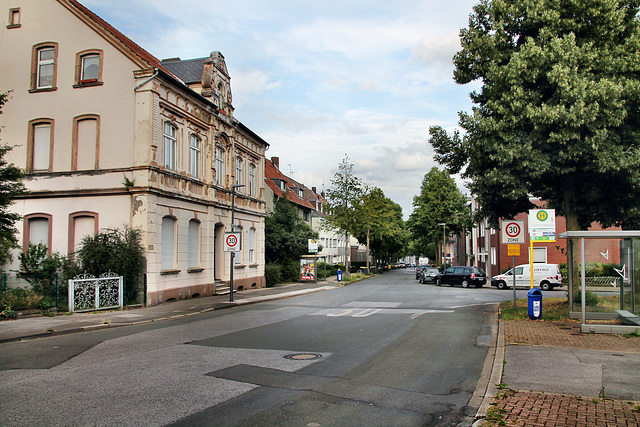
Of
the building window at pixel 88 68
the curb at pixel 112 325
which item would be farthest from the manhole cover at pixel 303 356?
the building window at pixel 88 68

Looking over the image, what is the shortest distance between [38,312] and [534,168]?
626 inches

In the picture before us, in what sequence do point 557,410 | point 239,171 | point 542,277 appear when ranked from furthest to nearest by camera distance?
point 542,277 < point 239,171 < point 557,410

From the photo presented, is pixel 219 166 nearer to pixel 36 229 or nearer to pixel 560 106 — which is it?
pixel 36 229

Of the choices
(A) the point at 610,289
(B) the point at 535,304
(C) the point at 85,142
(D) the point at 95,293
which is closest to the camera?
(A) the point at 610,289

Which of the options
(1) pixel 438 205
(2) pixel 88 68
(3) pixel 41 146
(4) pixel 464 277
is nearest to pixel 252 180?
(2) pixel 88 68

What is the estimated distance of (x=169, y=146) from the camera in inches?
867

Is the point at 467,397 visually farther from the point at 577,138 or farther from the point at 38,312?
the point at 38,312

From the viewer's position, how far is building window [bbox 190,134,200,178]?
24.2m

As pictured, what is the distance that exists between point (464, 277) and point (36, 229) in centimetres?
2860

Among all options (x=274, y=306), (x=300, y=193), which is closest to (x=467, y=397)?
(x=274, y=306)

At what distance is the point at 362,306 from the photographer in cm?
1998

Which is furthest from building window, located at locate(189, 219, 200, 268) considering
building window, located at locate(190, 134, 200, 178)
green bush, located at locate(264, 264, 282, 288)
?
green bush, located at locate(264, 264, 282, 288)

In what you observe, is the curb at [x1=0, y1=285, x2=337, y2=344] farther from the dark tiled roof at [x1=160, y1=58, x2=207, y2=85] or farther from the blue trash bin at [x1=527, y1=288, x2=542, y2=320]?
the dark tiled roof at [x1=160, y1=58, x2=207, y2=85]

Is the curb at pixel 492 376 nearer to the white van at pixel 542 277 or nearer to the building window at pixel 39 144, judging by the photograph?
the building window at pixel 39 144
